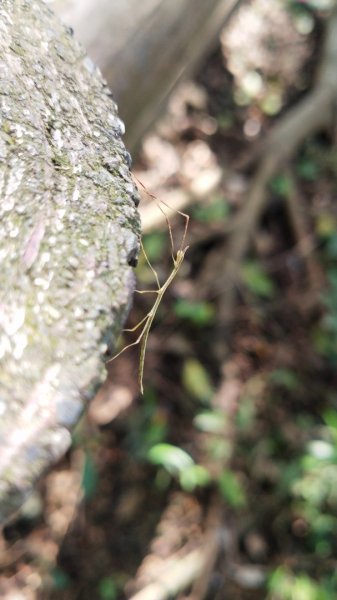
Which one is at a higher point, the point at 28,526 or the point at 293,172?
the point at 293,172

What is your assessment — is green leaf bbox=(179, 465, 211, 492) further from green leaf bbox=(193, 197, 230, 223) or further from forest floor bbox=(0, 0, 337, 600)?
green leaf bbox=(193, 197, 230, 223)

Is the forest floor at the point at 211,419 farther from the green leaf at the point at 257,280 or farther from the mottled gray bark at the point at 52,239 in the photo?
the mottled gray bark at the point at 52,239

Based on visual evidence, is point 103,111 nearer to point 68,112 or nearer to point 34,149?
point 68,112

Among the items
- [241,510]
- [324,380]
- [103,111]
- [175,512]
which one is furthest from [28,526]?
[103,111]

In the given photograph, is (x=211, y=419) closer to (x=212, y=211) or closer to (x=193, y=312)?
(x=193, y=312)

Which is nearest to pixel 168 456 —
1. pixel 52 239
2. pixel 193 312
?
pixel 193 312

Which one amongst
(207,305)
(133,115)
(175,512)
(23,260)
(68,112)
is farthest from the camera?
(207,305)

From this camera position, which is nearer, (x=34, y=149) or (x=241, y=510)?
(x=34, y=149)
